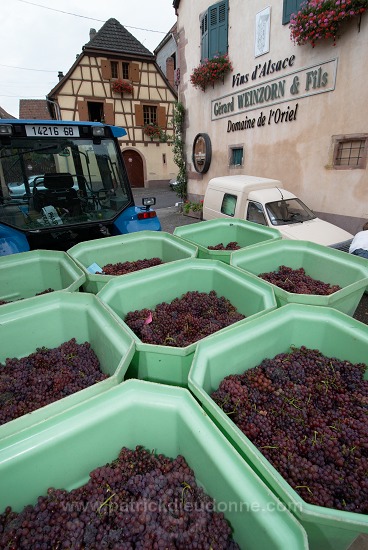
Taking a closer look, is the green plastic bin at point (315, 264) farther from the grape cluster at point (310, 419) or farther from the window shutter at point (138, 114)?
the window shutter at point (138, 114)

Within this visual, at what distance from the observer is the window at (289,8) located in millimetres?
5879

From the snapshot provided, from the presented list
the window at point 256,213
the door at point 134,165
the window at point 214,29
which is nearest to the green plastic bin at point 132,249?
the window at point 256,213

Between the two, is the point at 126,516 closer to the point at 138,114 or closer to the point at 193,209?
the point at 193,209

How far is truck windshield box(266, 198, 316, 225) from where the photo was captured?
5.05m

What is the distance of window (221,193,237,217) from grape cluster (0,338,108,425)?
15.1ft

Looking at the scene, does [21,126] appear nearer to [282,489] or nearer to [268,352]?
[268,352]

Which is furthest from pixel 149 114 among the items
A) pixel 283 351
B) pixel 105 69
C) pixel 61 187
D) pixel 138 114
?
pixel 283 351

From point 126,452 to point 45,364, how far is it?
0.84 metres

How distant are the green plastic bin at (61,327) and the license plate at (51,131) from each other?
1.93 m

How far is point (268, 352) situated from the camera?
1.86 meters

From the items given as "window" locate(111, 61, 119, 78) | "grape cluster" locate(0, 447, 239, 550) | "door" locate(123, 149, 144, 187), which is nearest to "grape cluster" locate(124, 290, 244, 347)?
"grape cluster" locate(0, 447, 239, 550)

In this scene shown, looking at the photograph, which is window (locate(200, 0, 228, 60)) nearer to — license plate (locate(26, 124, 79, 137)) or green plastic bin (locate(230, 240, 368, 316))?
license plate (locate(26, 124, 79, 137))

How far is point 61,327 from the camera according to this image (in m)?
2.05

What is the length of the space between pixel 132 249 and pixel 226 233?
1.39m
